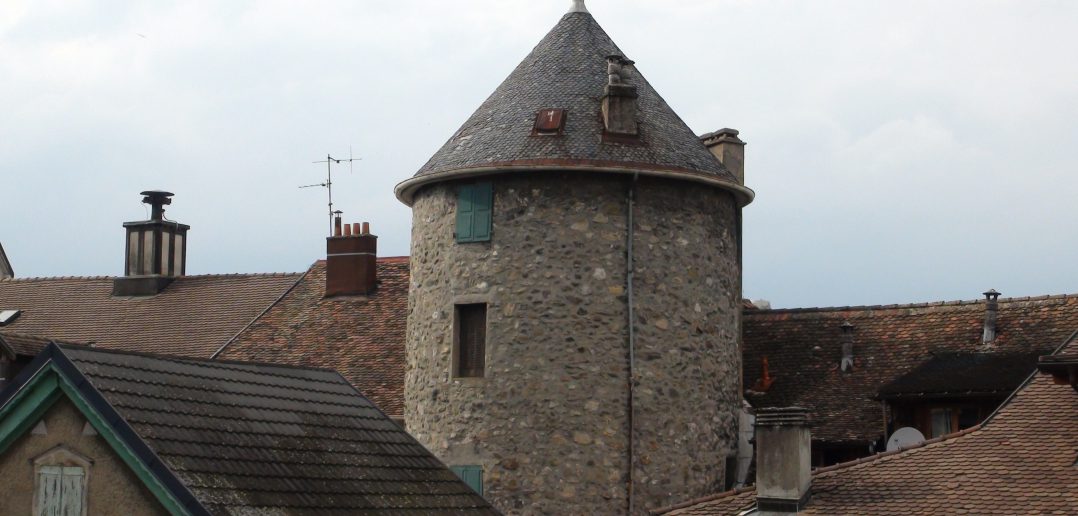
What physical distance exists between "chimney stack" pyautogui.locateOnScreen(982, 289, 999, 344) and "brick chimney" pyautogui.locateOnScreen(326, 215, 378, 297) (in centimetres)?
1254

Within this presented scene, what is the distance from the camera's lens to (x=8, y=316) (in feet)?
131

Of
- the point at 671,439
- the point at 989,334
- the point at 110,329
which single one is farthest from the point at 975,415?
the point at 110,329

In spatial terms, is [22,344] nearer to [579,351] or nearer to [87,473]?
[579,351]

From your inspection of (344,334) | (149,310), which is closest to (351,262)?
(344,334)

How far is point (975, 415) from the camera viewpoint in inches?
1054

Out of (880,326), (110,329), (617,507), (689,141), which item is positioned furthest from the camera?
(110,329)

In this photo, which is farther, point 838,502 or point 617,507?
point 617,507

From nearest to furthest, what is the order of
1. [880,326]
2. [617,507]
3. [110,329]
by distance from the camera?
1. [617,507]
2. [880,326]
3. [110,329]

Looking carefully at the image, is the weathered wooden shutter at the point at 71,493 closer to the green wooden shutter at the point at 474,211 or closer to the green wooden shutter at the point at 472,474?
the green wooden shutter at the point at 472,474

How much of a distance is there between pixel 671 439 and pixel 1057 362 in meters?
6.49

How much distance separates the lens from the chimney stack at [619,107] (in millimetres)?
26578

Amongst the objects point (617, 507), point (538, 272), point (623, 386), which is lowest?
point (617, 507)

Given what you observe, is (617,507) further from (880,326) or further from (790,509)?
(880,326)

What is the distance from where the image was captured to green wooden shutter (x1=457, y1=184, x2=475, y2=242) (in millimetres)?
26562
